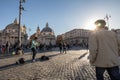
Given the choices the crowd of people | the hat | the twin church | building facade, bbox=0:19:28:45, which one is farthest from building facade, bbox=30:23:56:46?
the crowd of people

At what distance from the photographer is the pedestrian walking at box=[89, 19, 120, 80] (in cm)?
351

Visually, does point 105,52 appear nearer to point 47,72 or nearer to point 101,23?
point 101,23

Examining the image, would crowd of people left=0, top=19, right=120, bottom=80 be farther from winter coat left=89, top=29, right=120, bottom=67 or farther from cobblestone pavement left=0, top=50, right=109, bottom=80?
cobblestone pavement left=0, top=50, right=109, bottom=80

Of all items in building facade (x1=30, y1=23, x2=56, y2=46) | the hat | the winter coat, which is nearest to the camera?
the winter coat

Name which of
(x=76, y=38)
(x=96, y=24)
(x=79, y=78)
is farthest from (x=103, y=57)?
(x=76, y=38)

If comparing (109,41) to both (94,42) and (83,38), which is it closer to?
(94,42)

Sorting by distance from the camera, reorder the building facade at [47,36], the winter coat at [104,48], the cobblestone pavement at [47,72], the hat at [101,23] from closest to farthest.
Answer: the winter coat at [104,48], the hat at [101,23], the cobblestone pavement at [47,72], the building facade at [47,36]

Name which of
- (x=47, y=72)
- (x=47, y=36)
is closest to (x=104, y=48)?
(x=47, y=72)

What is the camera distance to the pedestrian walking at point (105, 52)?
3.51 m

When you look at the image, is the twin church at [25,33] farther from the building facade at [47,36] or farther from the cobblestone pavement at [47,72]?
the cobblestone pavement at [47,72]

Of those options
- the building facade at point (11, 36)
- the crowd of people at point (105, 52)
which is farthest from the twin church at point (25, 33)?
the crowd of people at point (105, 52)

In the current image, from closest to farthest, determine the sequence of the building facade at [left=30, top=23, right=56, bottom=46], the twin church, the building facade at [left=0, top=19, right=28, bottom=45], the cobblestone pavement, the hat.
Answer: the hat, the cobblestone pavement, the building facade at [left=0, top=19, right=28, bottom=45], the twin church, the building facade at [left=30, top=23, right=56, bottom=46]

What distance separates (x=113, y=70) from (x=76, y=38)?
140m

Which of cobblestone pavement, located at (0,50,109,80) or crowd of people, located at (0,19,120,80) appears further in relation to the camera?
cobblestone pavement, located at (0,50,109,80)
